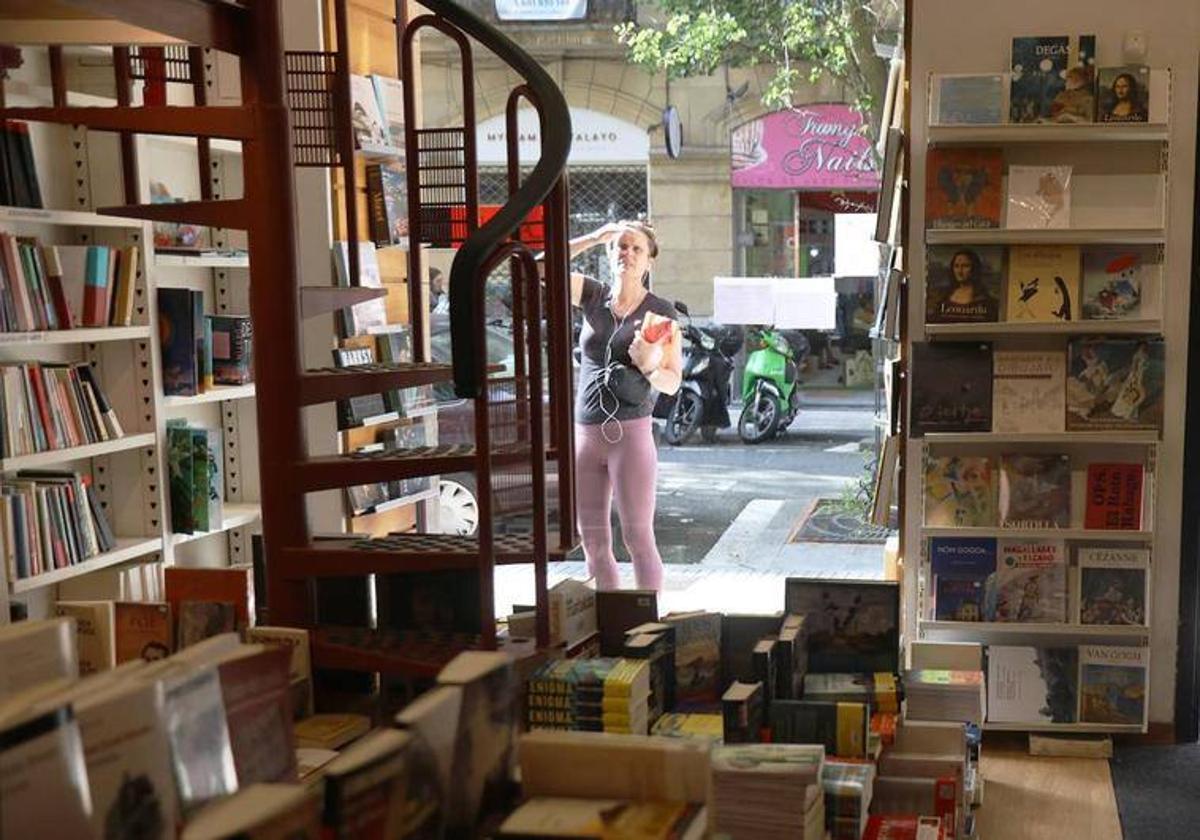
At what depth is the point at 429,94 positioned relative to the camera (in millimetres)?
6273

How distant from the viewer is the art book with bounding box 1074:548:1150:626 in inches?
161

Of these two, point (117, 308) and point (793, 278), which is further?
point (793, 278)

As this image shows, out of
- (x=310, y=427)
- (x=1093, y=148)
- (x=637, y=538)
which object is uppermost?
(x=1093, y=148)

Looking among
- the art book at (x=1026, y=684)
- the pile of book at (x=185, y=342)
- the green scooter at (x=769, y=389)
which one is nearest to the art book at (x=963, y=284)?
the art book at (x=1026, y=684)

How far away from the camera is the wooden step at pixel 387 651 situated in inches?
106

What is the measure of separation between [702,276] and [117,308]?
2836mm

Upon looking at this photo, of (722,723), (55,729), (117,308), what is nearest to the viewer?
(55,729)

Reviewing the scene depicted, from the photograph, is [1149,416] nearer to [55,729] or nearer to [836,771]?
[836,771]

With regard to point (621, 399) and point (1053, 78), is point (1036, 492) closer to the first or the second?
point (1053, 78)

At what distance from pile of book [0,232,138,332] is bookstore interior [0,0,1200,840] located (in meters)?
0.01

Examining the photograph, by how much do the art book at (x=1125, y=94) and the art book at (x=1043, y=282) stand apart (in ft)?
1.29

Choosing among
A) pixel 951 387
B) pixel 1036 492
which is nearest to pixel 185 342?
pixel 951 387

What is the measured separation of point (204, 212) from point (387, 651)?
1.01m

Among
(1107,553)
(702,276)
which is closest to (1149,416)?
(1107,553)
